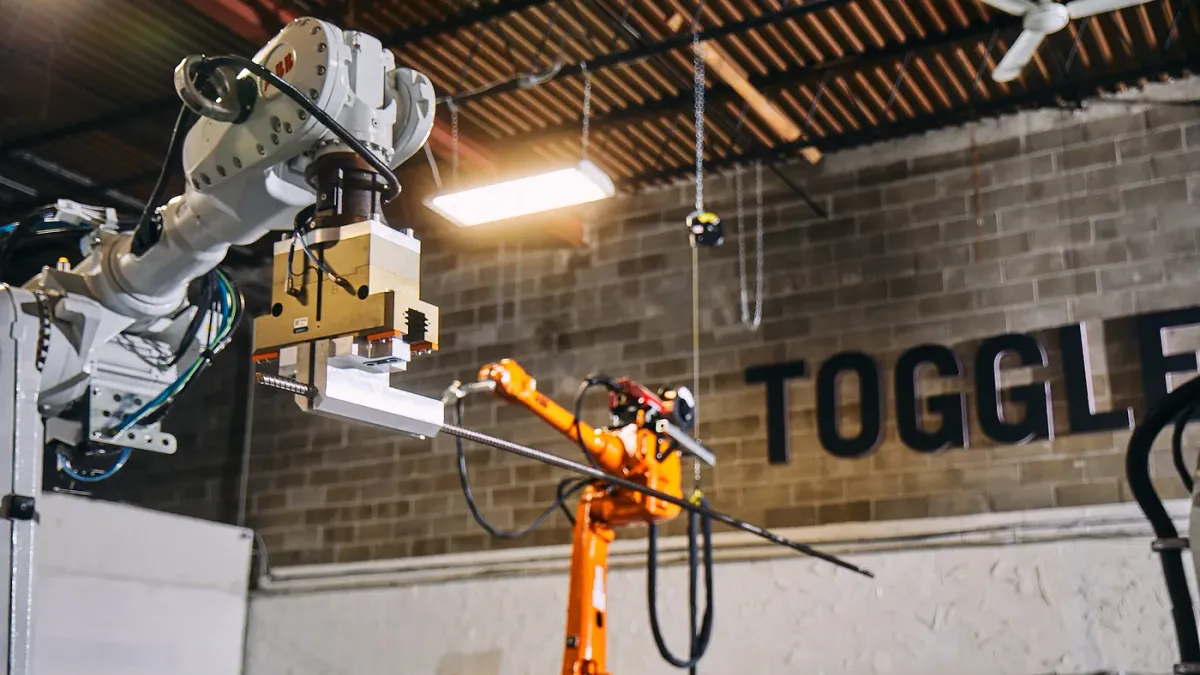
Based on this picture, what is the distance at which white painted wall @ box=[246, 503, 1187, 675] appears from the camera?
6.22 m

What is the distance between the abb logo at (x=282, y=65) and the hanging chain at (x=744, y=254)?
223 inches

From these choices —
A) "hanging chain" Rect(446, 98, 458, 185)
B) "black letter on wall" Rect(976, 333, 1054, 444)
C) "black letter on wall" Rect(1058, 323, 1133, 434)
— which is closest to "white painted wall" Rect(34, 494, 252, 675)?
"hanging chain" Rect(446, 98, 458, 185)

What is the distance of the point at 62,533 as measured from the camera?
6711 mm

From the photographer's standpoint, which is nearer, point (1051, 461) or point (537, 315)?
point (1051, 461)

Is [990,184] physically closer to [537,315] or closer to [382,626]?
[537,315]

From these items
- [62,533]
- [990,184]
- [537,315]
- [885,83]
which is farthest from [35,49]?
[990,184]

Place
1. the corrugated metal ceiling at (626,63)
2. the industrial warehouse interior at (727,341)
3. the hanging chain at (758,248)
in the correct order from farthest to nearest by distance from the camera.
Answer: the hanging chain at (758,248) < the corrugated metal ceiling at (626,63) < the industrial warehouse interior at (727,341)

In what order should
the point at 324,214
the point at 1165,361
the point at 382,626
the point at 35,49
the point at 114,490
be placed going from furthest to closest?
the point at 114,490 < the point at 382,626 < the point at 35,49 < the point at 1165,361 < the point at 324,214

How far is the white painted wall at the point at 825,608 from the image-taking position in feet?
20.4

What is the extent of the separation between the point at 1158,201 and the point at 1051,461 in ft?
5.11

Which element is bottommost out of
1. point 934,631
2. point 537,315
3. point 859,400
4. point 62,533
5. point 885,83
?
point 934,631

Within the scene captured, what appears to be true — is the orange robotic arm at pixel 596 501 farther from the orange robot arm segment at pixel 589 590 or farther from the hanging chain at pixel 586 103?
the hanging chain at pixel 586 103

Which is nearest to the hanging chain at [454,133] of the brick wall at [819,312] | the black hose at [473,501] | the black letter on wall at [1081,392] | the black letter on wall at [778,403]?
the brick wall at [819,312]

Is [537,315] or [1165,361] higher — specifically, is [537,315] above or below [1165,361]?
above
